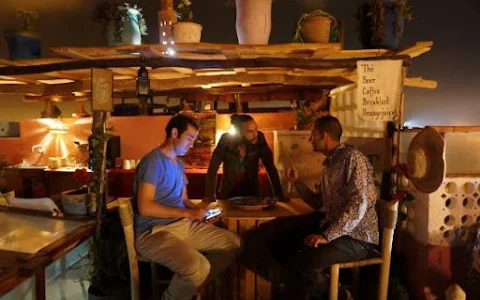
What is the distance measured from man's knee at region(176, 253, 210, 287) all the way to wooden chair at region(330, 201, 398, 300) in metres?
1.01

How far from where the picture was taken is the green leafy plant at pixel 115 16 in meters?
3.69

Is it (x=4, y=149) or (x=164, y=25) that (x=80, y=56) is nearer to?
(x=164, y=25)

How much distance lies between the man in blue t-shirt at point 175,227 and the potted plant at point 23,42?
2.48m

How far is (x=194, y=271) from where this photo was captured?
2.50m

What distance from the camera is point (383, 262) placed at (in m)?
2.84

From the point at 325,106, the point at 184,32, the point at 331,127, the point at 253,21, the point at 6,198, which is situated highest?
the point at 253,21

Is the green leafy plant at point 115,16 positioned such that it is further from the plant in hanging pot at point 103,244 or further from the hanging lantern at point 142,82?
the plant in hanging pot at point 103,244

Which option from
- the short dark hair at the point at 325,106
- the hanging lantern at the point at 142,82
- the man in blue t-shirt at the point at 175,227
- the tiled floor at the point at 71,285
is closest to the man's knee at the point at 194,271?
the man in blue t-shirt at the point at 175,227

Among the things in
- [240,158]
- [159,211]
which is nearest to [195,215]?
[159,211]

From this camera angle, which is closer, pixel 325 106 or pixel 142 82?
pixel 142 82

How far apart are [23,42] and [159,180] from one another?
2784mm

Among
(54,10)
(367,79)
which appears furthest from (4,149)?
(367,79)

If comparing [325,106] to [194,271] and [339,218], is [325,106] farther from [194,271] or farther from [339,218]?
[194,271]

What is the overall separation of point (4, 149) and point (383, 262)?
30.8 ft
